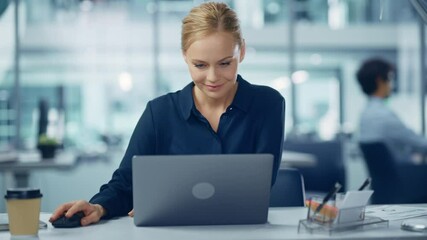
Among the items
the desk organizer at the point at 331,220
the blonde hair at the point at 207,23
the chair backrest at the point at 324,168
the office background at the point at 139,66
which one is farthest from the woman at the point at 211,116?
the office background at the point at 139,66

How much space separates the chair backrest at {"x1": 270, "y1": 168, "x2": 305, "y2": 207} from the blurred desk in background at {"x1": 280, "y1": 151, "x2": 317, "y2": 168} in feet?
5.65

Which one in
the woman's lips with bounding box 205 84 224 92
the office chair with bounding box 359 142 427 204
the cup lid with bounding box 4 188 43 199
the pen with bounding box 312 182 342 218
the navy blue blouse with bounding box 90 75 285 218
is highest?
the woman's lips with bounding box 205 84 224 92

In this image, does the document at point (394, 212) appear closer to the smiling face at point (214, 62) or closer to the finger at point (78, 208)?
the smiling face at point (214, 62)

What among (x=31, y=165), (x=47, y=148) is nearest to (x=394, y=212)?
(x=31, y=165)

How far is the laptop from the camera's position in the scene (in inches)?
59.4

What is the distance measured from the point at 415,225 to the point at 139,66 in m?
4.54

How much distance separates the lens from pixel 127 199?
6.21 ft

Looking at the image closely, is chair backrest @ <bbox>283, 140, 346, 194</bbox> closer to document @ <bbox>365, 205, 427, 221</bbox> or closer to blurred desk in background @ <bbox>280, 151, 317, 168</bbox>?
blurred desk in background @ <bbox>280, 151, 317, 168</bbox>

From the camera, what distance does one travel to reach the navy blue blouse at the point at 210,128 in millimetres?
2031

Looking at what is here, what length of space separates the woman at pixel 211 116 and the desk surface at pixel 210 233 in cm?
29

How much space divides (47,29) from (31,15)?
0.68 feet

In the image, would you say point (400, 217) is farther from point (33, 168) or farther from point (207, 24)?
Answer: point (33, 168)

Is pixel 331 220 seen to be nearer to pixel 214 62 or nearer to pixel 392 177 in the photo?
pixel 214 62

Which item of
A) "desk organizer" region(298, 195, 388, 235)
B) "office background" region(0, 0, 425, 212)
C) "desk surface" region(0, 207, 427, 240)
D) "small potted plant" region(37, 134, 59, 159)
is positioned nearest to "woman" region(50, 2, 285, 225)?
"desk surface" region(0, 207, 427, 240)
